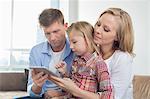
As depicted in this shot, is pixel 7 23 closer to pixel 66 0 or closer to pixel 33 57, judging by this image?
pixel 66 0

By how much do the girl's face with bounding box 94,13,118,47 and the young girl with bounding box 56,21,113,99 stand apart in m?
0.07

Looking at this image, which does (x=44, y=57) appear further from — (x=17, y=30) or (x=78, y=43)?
(x=17, y=30)

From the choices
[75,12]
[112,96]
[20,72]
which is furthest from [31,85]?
[75,12]

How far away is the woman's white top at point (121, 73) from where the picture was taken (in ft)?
4.25

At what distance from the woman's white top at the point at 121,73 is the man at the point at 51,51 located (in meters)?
0.32

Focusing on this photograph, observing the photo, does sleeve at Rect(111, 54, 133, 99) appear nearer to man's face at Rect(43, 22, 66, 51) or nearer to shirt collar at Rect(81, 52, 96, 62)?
shirt collar at Rect(81, 52, 96, 62)

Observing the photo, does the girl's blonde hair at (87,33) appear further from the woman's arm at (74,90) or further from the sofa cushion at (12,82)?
the sofa cushion at (12,82)

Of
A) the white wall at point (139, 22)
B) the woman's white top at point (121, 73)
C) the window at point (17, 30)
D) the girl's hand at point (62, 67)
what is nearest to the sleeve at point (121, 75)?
the woman's white top at point (121, 73)

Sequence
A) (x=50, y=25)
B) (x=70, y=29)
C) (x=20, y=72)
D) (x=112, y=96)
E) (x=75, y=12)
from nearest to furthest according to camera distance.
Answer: (x=112, y=96) → (x=70, y=29) → (x=50, y=25) → (x=20, y=72) → (x=75, y=12)

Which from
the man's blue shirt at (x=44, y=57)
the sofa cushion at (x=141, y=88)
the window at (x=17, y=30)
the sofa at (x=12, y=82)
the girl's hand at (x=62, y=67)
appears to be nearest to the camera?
the girl's hand at (x=62, y=67)

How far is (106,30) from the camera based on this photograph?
1.31 metres

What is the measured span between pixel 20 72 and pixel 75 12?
4.54 ft

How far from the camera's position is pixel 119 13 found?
4.40 ft

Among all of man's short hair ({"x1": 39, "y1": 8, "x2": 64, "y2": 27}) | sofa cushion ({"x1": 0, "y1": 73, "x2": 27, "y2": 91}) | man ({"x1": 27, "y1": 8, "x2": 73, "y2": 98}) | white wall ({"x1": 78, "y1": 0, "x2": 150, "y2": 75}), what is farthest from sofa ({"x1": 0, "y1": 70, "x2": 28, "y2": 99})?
man's short hair ({"x1": 39, "y1": 8, "x2": 64, "y2": 27})
